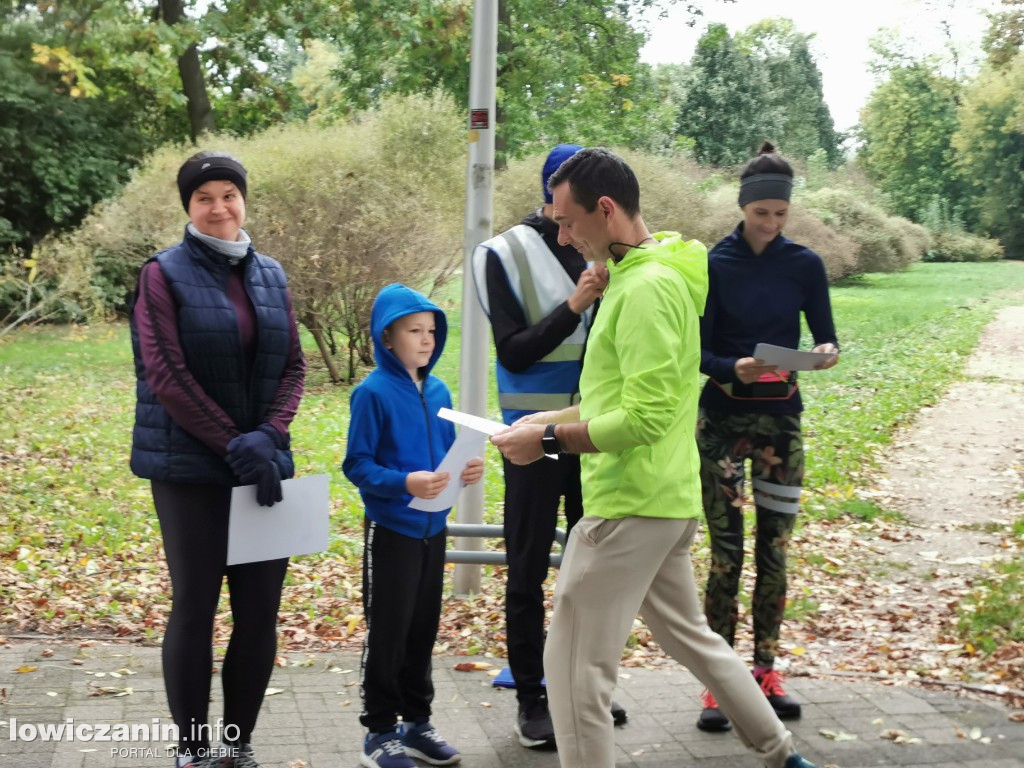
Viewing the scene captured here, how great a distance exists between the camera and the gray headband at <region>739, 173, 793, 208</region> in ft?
15.9

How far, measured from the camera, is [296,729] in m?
4.84

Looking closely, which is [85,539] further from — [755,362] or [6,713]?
[755,362]

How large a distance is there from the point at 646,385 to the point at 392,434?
1236 millimetres

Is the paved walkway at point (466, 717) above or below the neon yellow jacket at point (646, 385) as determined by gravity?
below

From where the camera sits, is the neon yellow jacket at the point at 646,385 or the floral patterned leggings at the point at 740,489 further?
the floral patterned leggings at the point at 740,489

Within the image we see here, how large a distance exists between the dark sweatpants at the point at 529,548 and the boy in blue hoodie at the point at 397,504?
290 mm

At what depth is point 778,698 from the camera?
16.8 feet

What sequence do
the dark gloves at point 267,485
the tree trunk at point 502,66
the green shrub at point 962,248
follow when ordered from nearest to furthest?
the dark gloves at point 267,485
the tree trunk at point 502,66
the green shrub at point 962,248

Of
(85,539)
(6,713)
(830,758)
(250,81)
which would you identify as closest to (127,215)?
(250,81)

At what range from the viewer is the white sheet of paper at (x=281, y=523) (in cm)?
400

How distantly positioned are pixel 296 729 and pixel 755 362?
7.52ft

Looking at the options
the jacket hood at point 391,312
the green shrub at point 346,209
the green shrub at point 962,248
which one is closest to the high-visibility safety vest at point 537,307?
the jacket hood at point 391,312

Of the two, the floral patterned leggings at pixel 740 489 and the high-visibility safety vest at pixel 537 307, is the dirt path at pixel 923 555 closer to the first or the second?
the floral patterned leggings at pixel 740 489

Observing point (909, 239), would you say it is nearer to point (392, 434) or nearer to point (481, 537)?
point (481, 537)
